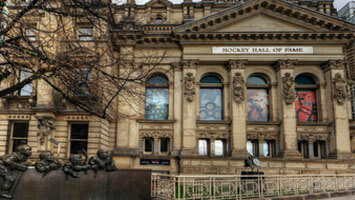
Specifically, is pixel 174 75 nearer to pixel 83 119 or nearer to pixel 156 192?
pixel 83 119

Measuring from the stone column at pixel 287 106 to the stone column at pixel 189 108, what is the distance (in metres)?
7.32

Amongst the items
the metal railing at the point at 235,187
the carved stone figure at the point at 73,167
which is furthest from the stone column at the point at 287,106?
the carved stone figure at the point at 73,167

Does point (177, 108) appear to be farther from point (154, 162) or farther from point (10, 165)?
point (10, 165)

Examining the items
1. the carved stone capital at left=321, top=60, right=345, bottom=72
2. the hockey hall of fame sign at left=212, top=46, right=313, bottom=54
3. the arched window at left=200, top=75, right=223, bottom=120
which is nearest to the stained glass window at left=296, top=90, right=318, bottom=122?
the carved stone capital at left=321, top=60, right=345, bottom=72

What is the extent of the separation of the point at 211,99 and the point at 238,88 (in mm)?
2760

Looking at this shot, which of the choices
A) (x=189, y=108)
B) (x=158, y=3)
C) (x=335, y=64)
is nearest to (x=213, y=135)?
(x=189, y=108)

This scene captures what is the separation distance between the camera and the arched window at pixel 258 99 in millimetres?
26547

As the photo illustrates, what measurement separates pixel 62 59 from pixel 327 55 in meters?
23.6

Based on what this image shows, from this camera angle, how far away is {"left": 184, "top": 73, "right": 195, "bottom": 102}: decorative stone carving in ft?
82.9

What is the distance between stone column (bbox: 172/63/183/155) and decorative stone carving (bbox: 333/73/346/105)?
1329 cm

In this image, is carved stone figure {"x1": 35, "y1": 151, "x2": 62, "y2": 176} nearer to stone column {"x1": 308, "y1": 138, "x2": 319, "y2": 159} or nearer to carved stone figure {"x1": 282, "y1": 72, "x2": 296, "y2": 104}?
carved stone figure {"x1": 282, "y1": 72, "x2": 296, "y2": 104}

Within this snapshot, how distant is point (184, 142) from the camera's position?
968 inches

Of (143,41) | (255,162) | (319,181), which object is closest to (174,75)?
(143,41)

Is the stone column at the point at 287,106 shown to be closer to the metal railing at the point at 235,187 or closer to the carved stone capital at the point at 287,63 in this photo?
the carved stone capital at the point at 287,63
